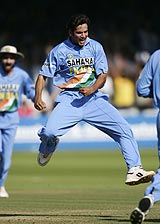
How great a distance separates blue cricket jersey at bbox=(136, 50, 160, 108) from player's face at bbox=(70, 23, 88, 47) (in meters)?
1.41

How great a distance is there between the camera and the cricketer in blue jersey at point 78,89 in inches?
422

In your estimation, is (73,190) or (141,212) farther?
(73,190)

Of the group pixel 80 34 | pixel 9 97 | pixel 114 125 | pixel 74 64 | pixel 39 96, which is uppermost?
pixel 80 34

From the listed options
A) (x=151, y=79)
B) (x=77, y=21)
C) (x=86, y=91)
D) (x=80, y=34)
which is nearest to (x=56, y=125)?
(x=86, y=91)

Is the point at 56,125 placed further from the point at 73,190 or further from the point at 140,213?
the point at 73,190

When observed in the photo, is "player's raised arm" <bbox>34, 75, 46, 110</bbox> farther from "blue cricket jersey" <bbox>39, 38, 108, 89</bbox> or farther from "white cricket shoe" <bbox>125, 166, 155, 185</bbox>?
"white cricket shoe" <bbox>125, 166, 155, 185</bbox>

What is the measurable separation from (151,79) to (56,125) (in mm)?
1621

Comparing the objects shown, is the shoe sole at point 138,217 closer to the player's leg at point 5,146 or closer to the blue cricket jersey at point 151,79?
the blue cricket jersey at point 151,79

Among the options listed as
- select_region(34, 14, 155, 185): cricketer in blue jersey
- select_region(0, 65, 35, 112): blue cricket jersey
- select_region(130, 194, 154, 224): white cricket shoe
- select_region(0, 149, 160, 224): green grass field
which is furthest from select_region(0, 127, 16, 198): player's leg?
select_region(130, 194, 154, 224): white cricket shoe

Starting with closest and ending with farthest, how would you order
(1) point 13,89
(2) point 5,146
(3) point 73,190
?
1. (2) point 5,146
2. (1) point 13,89
3. (3) point 73,190

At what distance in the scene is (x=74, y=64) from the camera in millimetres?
10883

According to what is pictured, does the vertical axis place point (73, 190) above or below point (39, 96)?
below

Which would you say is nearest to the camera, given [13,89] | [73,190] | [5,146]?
[5,146]

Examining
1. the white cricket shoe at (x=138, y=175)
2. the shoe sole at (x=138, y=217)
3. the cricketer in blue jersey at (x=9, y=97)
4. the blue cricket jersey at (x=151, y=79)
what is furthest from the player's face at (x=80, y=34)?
the cricketer in blue jersey at (x=9, y=97)
